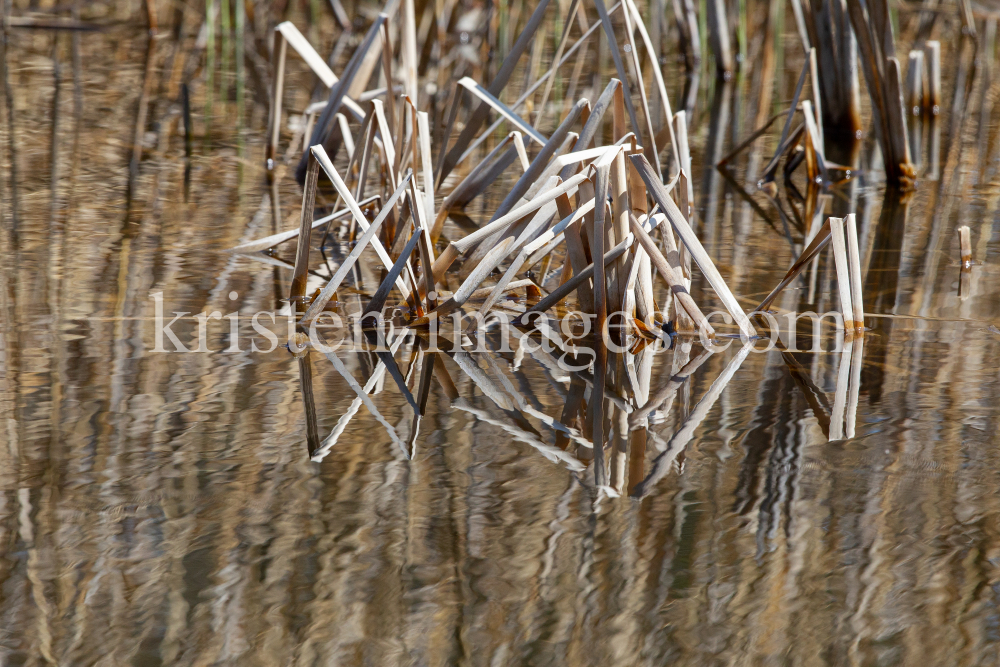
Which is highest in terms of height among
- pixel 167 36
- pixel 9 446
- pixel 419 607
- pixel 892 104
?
pixel 167 36

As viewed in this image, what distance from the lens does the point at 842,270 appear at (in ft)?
7.57

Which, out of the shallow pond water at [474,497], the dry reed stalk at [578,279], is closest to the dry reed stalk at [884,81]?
the shallow pond water at [474,497]

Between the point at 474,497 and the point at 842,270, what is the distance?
3.54 feet

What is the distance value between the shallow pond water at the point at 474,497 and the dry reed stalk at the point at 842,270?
0.07m

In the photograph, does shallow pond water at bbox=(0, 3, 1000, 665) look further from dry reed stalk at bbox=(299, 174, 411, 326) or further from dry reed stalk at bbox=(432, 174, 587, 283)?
dry reed stalk at bbox=(432, 174, 587, 283)

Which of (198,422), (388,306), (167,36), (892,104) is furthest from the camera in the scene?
(167,36)

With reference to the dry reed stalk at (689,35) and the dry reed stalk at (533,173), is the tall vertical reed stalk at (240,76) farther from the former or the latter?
the dry reed stalk at (689,35)

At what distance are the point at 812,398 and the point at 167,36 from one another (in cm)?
604

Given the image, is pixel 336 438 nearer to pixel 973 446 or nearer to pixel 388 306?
pixel 388 306

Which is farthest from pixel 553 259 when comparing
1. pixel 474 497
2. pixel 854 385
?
pixel 474 497

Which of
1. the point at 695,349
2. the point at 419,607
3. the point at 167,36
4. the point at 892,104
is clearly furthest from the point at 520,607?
the point at 167,36

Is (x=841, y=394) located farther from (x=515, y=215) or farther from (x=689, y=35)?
(x=689, y=35)

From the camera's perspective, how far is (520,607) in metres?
1.42

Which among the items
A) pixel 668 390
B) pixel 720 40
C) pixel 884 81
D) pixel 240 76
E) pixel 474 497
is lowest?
pixel 474 497
